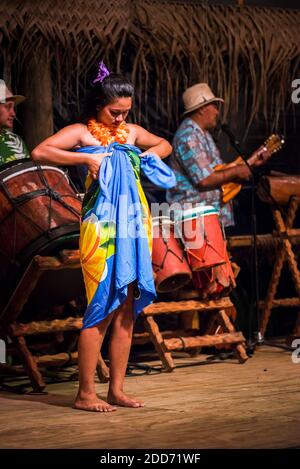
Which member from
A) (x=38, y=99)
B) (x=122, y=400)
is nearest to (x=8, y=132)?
(x=38, y=99)

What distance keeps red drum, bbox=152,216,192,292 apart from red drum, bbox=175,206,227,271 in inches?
2.1

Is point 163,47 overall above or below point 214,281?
above

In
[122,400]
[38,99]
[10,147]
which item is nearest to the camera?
[122,400]

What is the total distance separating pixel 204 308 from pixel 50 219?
4.49 ft

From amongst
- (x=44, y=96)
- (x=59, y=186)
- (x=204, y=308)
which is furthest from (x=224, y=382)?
(x=44, y=96)

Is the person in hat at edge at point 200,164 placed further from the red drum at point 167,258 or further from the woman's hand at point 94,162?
the woman's hand at point 94,162

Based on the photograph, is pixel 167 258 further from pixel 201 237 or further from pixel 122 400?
pixel 122 400

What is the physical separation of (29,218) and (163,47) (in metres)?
1.95

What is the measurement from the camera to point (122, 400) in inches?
213

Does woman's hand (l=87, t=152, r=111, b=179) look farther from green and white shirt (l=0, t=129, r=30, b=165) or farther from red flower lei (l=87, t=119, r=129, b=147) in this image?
green and white shirt (l=0, t=129, r=30, b=165)

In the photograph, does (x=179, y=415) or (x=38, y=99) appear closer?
(x=179, y=415)

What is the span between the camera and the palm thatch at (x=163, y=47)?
23.2ft

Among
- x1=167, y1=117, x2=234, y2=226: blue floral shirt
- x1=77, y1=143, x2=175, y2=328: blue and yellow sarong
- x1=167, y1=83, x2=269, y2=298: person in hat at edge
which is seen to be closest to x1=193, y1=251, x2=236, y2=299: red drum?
x1=167, y1=83, x2=269, y2=298: person in hat at edge

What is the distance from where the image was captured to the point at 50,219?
19.9 ft
